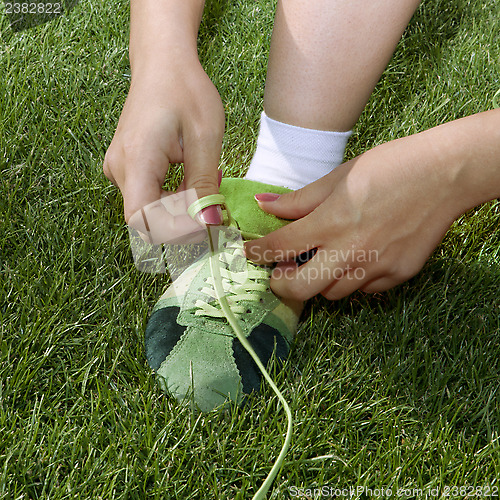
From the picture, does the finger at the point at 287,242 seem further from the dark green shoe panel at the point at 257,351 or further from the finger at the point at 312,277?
the dark green shoe panel at the point at 257,351

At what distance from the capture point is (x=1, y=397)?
999mm

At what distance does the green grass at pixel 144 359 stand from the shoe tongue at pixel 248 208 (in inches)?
7.9

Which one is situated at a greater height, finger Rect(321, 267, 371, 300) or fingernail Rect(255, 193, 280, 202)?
fingernail Rect(255, 193, 280, 202)

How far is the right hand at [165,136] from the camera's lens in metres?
0.97

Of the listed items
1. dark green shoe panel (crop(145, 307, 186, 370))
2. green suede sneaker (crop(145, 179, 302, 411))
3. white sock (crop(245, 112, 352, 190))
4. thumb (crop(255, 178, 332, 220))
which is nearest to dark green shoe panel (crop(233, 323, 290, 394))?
green suede sneaker (crop(145, 179, 302, 411))

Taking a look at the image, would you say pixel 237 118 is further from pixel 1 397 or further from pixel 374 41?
pixel 1 397

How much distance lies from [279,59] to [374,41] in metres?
0.22

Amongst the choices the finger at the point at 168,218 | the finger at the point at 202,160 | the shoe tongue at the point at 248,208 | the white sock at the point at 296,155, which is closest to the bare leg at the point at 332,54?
the white sock at the point at 296,155

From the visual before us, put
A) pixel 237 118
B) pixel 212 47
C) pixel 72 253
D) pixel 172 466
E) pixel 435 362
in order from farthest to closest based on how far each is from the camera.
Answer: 1. pixel 212 47
2. pixel 237 118
3. pixel 72 253
4. pixel 435 362
5. pixel 172 466

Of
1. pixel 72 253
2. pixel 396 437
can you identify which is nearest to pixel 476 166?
pixel 396 437

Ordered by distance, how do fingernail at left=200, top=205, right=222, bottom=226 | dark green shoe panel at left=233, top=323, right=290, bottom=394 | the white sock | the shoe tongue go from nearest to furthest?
fingernail at left=200, top=205, right=222, bottom=226 → dark green shoe panel at left=233, top=323, right=290, bottom=394 → the shoe tongue → the white sock

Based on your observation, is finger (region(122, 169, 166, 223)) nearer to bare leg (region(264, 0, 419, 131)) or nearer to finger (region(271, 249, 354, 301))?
finger (region(271, 249, 354, 301))

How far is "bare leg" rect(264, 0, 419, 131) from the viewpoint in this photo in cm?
125

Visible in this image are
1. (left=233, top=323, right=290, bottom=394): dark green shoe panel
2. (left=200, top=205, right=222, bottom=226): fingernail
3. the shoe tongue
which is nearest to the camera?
(left=200, top=205, right=222, bottom=226): fingernail
